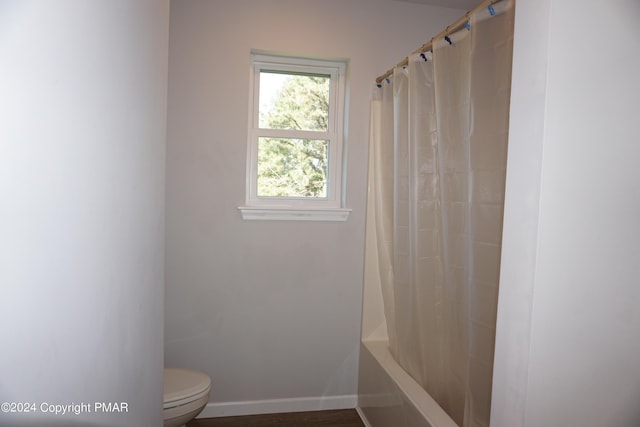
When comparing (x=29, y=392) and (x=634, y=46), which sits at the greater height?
(x=634, y=46)

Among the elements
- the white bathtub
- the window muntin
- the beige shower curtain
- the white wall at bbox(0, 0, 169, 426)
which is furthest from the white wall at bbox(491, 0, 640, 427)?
the window muntin

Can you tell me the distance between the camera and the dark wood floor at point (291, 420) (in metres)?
2.61

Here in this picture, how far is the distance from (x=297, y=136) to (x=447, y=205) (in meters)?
1.14

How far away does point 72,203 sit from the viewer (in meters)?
0.80

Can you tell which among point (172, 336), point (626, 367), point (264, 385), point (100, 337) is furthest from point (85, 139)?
point (264, 385)

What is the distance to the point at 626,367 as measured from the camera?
1170 mm

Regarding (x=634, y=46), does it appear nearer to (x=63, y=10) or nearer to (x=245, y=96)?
(x=63, y=10)

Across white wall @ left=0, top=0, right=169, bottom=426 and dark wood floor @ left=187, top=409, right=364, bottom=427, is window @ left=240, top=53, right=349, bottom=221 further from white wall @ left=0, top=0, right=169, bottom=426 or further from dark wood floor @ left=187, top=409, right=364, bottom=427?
white wall @ left=0, top=0, right=169, bottom=426

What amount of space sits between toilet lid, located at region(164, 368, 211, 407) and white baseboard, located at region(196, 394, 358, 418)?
1.66 ft

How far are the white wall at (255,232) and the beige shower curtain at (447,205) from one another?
272mm

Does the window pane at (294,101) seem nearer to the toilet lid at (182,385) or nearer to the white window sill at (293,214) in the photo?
the white window sill at (293,214)

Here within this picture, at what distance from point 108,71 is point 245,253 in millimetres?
1810

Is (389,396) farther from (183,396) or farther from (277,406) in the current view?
(183,396)

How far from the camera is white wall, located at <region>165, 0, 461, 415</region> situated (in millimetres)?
2543
